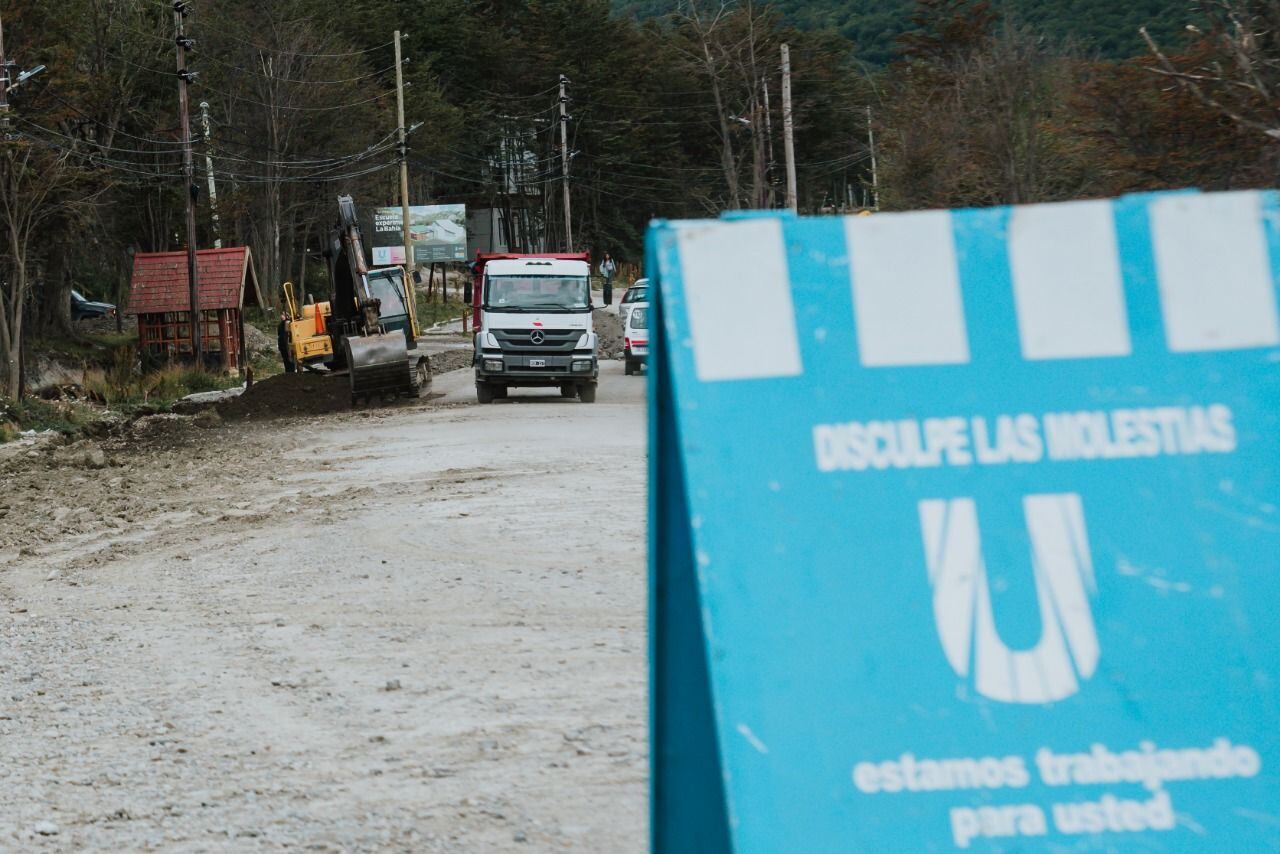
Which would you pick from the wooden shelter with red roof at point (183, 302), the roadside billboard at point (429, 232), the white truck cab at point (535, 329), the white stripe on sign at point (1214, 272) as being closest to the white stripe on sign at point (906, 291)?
the white stripe on sign at point (1214, 272)

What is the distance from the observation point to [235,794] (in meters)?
5.77

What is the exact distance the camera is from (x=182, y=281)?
152ft

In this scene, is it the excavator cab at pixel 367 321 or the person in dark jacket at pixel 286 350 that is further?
the person in dark jacket at pixel 286 350

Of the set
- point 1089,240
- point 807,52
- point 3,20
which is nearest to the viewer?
point 1089,240

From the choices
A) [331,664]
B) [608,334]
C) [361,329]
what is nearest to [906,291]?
[331,664]

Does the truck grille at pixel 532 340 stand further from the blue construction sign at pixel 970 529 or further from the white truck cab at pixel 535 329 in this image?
the blue construction sign at pixel 970 529

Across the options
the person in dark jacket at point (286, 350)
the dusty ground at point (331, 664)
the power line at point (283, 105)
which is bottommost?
the dusty ground at point (331, 664)

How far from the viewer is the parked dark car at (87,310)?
186 ft

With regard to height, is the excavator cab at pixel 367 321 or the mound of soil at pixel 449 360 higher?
the excavator cab at pixel 367 321

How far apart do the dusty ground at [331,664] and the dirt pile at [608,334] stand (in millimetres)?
22410

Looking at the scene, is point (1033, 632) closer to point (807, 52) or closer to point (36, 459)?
point (36, 459)

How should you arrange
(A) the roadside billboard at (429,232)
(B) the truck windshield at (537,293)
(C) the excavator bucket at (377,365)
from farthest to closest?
1. (A) the roadside billboard at (429,232)
2. (B) the truck windshield at (537,293)
3. (C) the excavator bucket at (377,365)

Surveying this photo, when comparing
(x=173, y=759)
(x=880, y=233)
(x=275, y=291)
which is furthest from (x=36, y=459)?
(x=275, y=291)

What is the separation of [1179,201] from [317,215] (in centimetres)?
6879
